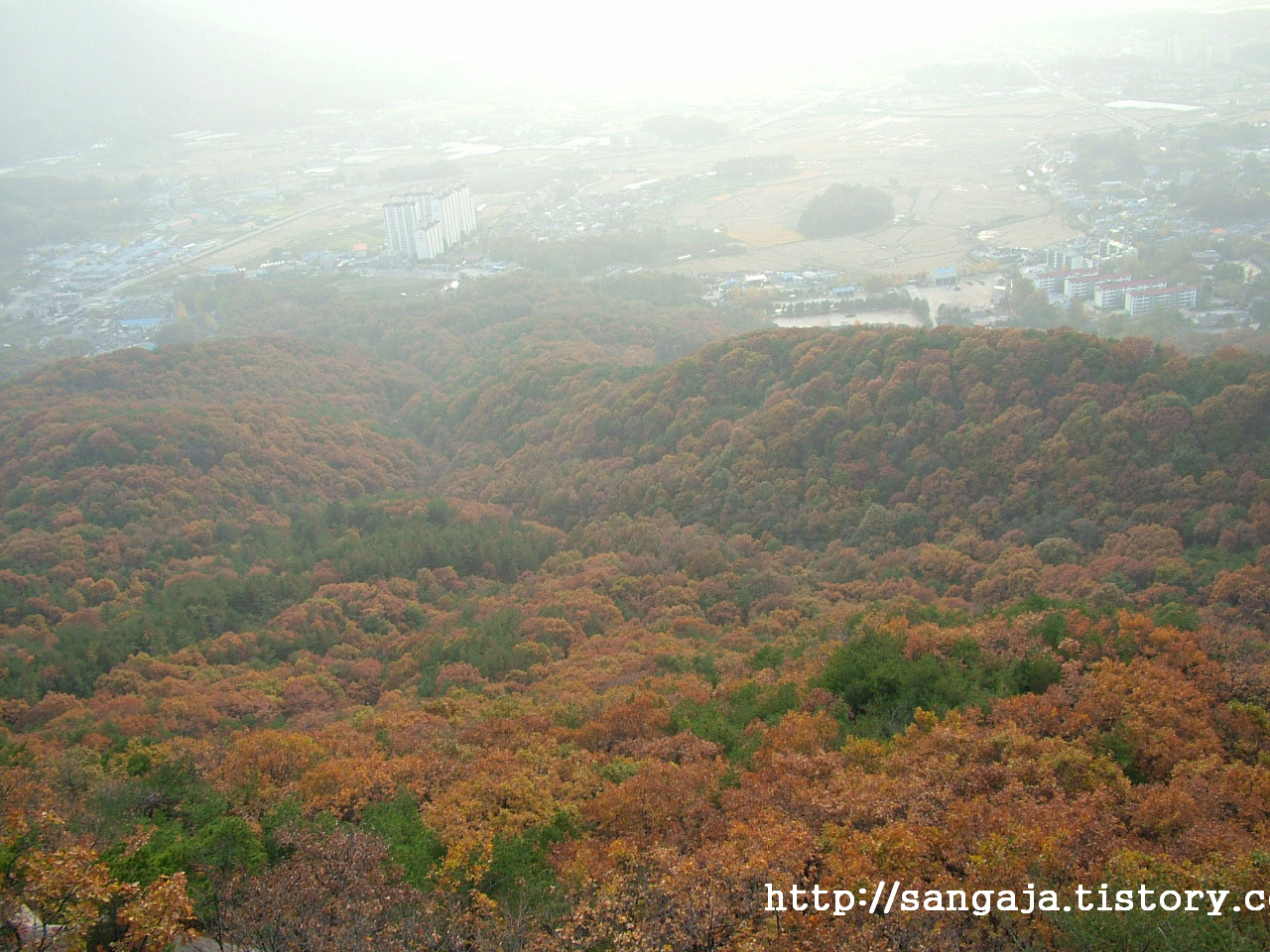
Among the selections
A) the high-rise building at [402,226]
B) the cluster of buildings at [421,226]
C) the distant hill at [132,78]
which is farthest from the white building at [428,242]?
the distant hill at [132,78]

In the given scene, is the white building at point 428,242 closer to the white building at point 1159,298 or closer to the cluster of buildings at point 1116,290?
the cluster of buildings at point 1116,290

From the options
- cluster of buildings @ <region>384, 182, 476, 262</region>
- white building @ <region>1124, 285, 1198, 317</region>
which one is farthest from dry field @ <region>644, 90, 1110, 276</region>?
cluster of buildings @ <region>384, 182, 476, 262</region>

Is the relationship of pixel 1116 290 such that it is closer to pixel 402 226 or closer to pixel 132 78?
pixel 402 226

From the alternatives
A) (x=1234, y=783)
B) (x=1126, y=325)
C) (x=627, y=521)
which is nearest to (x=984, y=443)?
(x=627, y=521)

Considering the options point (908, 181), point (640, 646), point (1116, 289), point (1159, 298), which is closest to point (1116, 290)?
point (1116, 289)

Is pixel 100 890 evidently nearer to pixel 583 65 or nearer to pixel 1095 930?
pixel 1095 930

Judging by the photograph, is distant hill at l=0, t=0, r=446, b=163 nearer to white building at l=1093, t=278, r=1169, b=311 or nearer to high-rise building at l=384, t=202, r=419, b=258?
high-rise building at l=384, t=202, r=419, b=258
